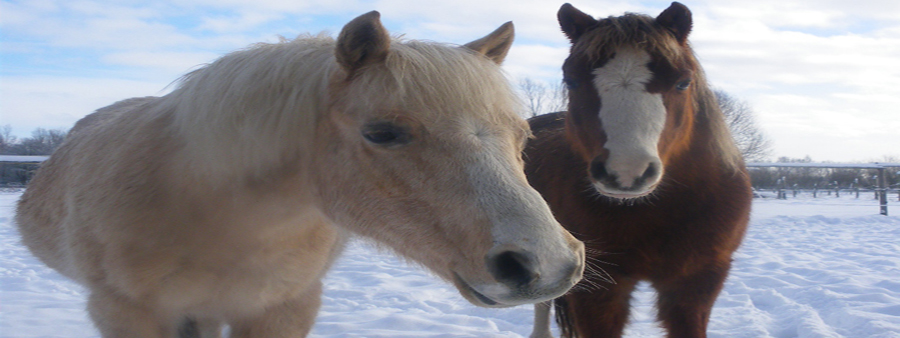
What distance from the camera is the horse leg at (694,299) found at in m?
2.92

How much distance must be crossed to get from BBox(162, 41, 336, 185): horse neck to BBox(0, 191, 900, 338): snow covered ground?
91 cm

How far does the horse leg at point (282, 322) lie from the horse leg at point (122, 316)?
412 mm

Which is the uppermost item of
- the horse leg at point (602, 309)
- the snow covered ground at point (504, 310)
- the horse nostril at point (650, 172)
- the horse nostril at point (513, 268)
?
the horse nostril at point (650, 172)

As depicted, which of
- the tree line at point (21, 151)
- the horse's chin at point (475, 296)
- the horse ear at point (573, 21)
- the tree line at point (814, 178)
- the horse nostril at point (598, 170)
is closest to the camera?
the horse's chin at point (475, 296)

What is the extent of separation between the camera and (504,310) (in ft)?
16.1

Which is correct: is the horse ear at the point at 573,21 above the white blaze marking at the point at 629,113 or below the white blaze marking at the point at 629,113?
above

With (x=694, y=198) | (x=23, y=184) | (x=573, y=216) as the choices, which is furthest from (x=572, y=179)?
(x=23, y=184)

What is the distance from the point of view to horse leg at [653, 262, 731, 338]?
2924mm

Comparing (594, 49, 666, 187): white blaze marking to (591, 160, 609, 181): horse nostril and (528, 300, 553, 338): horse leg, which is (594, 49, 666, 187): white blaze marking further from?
(528, 300, 553, 338): horse leg

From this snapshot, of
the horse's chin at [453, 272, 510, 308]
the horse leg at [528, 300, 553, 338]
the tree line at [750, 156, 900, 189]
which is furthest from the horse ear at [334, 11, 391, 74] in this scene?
the tree line at [750, 156, 900, 189]

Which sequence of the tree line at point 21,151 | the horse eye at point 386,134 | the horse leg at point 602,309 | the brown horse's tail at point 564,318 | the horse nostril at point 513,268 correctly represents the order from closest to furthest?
the horse nostril at point 513,268 → the horse eye at point 386,134 → the horse leg at point 602,309 → the brown horse's tail at point 564,318 → the tree line at point 21,151

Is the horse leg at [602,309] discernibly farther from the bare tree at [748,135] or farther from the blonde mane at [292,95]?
the bare tree at [748,135]

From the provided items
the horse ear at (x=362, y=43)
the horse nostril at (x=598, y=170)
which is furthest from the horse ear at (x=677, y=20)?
the horse ear at (x=362, y=43)

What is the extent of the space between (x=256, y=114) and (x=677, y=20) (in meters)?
2.27
